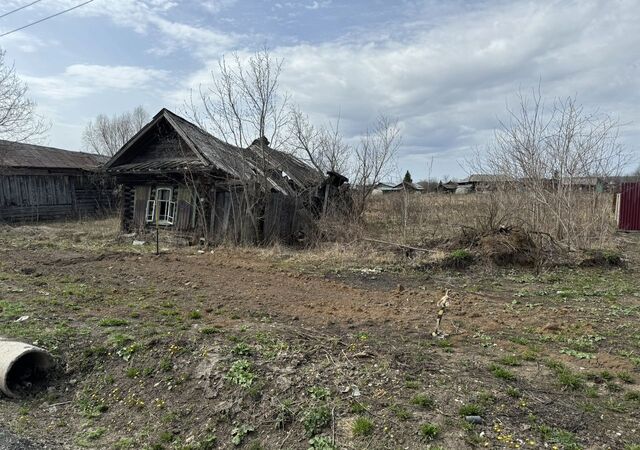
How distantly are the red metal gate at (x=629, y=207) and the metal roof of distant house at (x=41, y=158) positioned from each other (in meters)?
29.4

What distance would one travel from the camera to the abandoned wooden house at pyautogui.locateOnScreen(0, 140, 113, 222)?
75.6 feet

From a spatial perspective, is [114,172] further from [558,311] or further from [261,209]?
[558,311]

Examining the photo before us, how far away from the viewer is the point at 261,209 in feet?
46.9

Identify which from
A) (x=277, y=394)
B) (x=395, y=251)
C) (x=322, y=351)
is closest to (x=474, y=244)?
(x=395, y=251)

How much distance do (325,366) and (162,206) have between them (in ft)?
46.3

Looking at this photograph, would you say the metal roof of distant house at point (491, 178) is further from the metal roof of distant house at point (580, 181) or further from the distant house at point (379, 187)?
the distant house at point (379, 187)

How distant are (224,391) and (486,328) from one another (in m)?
3.57

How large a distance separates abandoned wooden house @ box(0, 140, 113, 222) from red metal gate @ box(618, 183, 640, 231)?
94.0 ft

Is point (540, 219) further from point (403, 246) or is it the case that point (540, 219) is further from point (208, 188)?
point (208, 188)

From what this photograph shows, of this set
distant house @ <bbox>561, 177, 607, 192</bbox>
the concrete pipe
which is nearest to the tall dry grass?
distant house @ <bbox>561, 177, 607, 192</bbox>

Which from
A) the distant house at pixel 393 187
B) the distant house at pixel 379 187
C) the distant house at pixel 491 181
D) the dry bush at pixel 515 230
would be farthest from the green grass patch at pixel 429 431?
the distant house at pixel 379 187

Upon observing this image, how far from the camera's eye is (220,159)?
15625 millimetres

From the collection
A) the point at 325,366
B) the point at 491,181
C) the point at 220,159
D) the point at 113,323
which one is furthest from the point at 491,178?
the point at 113,323

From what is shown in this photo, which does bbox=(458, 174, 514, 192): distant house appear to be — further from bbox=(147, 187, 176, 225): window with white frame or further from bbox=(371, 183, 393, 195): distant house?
bbox=(147, 187, 176, 225): window with white frame
